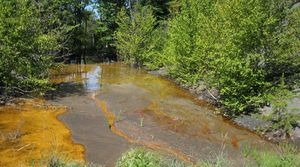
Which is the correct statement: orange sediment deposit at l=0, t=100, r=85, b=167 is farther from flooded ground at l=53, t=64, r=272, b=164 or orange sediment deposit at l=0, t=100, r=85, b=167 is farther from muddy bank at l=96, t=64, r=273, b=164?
muddy bank at l=96, t=64, r=273, b=164

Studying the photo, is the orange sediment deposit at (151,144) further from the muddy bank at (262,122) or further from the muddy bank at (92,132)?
the muddy bank at (262,122)

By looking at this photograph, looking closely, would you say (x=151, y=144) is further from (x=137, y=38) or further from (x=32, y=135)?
(x=137, y=38)

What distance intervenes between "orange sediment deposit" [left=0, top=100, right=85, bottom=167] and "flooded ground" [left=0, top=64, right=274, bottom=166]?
0.07ft

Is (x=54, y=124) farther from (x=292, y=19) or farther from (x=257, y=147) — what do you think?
(x=292, y=19)

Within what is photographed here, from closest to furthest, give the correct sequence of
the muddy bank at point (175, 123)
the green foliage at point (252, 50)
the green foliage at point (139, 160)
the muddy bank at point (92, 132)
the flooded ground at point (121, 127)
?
1. the green foliage at point (139, 160)
2. the muddy bank at point (92, 132)
3. the flooded ground at point (121, 127)
4. the muddy bank at point (175, 123)
5. the green foliage at point (252, 50)

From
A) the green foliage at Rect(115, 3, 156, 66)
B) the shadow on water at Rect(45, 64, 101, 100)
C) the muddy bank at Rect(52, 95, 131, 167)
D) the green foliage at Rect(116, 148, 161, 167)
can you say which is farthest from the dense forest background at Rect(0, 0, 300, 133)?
the green foliage at Rect(115, 3, 156, 66)

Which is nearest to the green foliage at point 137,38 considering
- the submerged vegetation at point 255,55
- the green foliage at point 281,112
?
the submerged vegetation at point 255,55

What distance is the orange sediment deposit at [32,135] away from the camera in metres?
10.7

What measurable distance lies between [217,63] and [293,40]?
3356 mm

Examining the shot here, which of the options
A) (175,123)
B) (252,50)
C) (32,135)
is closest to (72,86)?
(175,123)

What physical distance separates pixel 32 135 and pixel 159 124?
484 centimetres

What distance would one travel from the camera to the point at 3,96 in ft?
56.9

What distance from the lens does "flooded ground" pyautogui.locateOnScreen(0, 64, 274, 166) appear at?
11.8 m

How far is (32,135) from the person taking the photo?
1280 cm
